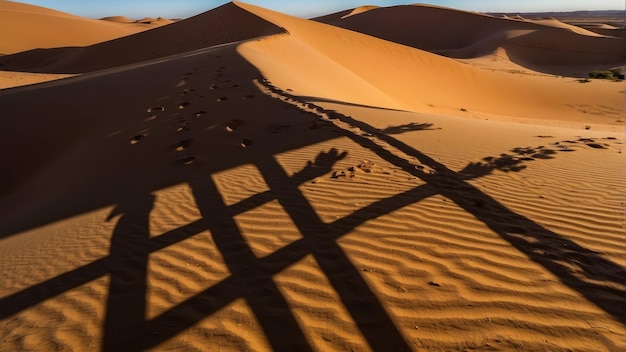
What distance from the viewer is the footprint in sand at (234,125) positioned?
6767 mm

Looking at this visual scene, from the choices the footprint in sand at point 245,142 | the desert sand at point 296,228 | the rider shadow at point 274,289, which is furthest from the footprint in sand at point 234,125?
the rider shadow at point 274,289

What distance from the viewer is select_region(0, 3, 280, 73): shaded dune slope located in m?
27.2

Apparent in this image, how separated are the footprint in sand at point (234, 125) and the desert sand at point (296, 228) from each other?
5 centimetres

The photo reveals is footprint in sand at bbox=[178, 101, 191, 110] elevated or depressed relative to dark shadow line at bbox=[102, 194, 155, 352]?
elevated

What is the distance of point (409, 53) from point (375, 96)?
996cm

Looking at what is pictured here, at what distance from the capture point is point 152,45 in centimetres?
2895

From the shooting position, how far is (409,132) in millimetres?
6359

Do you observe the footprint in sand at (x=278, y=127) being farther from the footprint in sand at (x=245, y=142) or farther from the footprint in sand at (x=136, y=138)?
the footprint in sand at (x=136, y=138)

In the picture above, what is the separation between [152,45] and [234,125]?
84.3ft

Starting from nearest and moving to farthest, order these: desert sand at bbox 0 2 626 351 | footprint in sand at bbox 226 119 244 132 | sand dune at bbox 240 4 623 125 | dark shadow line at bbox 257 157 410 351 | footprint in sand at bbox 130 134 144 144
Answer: dark shadow line at bbox 257 157 410 351
desert sand at bbox 0 2 626 351
footprint in sand at bbox 226 119 244 132
footprint in sand at bbox 130 134 144 144
sand dune at bbox 240 4 623 125

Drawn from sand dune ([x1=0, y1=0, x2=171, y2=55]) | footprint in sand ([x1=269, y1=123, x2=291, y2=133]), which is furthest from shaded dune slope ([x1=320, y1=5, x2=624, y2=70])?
footprint in sand ([x1=269, y1=123, x2=291, y2=133])

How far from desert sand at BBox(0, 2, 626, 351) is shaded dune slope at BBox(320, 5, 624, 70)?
32.1 metres

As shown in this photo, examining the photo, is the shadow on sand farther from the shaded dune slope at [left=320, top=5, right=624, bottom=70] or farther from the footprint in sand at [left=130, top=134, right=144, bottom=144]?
the shaded dune slope at [left=320, top=5, right=624, bottom=70]

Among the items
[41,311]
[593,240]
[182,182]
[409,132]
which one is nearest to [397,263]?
[593,240]
